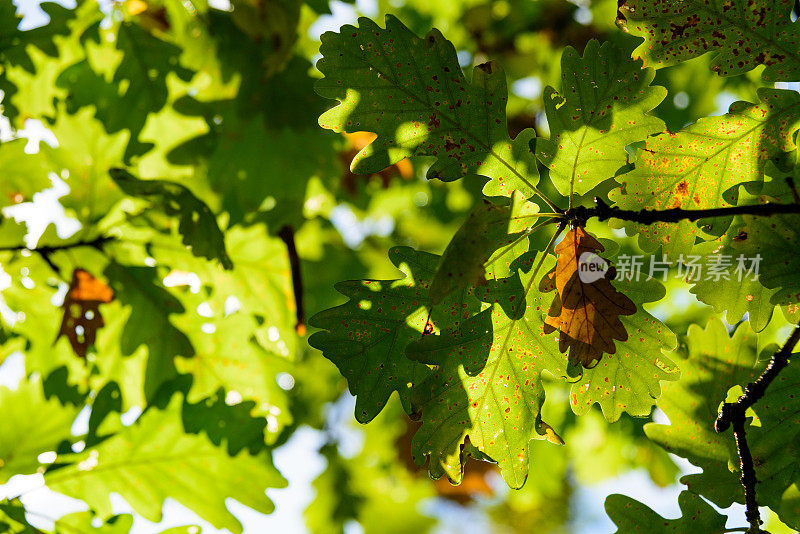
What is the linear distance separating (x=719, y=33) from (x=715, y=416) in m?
0.68

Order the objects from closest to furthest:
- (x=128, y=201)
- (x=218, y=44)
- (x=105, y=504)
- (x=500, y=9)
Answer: (x=105, y=504)
(x=128, y=201)
(x=218, y=44)
(x=500, y=9)

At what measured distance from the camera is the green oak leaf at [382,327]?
114 centimetres

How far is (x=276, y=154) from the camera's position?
2.27 m

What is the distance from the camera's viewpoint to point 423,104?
1099 mm

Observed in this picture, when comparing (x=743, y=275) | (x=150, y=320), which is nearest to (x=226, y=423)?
(x=150, y=320)

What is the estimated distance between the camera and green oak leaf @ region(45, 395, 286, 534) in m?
1.67

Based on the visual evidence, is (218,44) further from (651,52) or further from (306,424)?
(306,424)

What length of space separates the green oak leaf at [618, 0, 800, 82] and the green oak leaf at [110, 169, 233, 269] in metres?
0.99

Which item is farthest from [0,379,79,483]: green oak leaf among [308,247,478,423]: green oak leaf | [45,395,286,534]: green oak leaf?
[308,247,478,423]: green oak leaf

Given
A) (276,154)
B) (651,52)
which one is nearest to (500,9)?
(276,154)

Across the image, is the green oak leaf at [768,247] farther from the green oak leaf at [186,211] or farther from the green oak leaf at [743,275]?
the green oak leaf at [186,211]

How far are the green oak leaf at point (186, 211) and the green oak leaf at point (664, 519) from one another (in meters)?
0.97

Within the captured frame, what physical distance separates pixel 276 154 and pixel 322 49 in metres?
1.18

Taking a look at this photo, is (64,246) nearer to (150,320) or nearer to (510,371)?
(150,320)
